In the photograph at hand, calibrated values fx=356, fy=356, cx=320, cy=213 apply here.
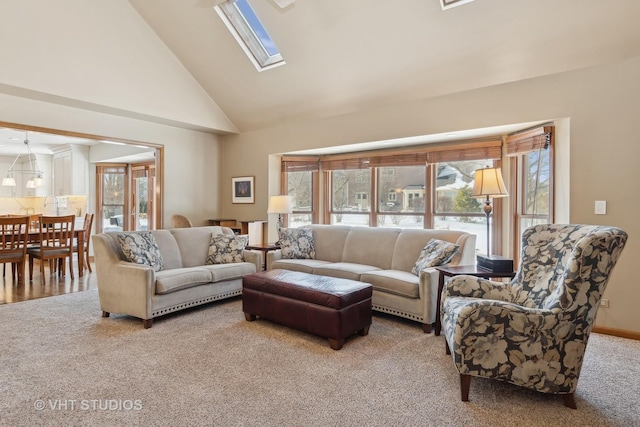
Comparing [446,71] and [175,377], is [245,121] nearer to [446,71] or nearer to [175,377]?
[446,71]

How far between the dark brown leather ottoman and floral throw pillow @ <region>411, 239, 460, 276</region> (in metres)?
0.73

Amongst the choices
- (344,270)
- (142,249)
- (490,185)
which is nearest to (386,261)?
(344,270)

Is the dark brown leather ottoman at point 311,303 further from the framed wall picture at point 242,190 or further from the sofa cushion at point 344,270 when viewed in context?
the framed wall picture at point 242,190

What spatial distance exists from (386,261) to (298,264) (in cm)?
108

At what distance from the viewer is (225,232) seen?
496cm

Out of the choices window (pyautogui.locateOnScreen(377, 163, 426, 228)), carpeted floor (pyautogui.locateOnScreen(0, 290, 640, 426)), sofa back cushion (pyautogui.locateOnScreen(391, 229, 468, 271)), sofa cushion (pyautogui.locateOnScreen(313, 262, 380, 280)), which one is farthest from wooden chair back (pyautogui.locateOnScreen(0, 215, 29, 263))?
window (pyautogui.locateOnScreen(377, 163, 426, 228))

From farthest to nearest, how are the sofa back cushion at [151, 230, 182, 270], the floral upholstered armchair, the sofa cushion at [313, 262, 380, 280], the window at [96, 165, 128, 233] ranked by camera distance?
the window at [96, 165, 128, 233] → the sofa back cushion at [151, 230, 182, 270] → the sofa cushion at [313, 262, 380, 280] → the floral upholstered armchair

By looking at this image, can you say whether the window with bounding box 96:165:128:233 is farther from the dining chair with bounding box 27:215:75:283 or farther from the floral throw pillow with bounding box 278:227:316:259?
the floral throw pillow with bounding box 278:227:316:259

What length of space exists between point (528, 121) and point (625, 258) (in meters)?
1.55

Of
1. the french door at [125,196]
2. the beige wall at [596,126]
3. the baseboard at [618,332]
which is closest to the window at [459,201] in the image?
Result: the beige wall at [596,126]

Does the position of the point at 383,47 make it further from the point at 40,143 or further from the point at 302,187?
the point at 40,143

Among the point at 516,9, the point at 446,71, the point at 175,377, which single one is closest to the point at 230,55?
the point at 446,71

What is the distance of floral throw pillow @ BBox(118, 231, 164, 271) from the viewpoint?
363 cm

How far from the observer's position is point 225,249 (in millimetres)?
4531
